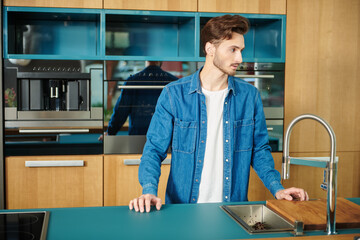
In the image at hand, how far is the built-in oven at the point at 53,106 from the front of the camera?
2.91 metres

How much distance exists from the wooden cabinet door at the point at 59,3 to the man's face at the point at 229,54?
1411 millimetres

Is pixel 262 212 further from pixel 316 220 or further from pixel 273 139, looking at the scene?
pixel 273 139

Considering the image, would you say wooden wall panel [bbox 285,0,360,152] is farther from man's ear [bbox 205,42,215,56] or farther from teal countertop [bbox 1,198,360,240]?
teal countertop [bbox 1,198,360,240]

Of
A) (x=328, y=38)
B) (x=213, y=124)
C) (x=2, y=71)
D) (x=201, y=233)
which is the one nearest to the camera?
(x=201, y=233)

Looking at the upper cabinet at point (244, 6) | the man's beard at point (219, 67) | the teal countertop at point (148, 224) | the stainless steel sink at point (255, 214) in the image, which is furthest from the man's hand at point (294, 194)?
the upper cabinet at point (244, 6)

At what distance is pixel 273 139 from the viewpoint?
3.23 meters

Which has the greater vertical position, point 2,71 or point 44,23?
point 44,23

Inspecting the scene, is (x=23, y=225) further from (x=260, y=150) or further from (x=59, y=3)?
(x=59, y=3)

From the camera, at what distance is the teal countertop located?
1.20 metres

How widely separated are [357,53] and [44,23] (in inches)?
101

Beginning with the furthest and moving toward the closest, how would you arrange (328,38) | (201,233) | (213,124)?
(328,38), (213,124), (201,233)

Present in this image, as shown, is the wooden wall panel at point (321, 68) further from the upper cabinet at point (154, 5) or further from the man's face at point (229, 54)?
the man's face at point (229, 54)

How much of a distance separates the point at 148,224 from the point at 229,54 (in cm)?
91

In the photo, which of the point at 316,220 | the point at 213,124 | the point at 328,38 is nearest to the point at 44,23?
the point at 213,124
